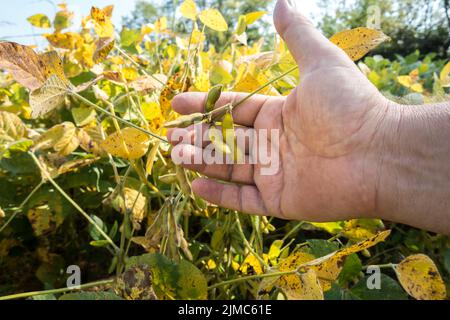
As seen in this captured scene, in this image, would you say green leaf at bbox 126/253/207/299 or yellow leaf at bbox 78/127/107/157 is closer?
green leaf at bbox 126/253/207/299

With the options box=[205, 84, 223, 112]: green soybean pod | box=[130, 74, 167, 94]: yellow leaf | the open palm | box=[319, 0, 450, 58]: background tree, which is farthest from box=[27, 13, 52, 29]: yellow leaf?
box=[319, 0, 450, 58]: background tree

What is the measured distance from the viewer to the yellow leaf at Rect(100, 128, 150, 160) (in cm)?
63

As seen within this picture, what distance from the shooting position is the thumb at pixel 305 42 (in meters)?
0.65

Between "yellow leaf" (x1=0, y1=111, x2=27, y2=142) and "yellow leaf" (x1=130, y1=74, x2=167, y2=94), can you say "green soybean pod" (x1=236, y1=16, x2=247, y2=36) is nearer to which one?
"yellow leaf" (x1=130, y1=74, x2=167, y2=94)

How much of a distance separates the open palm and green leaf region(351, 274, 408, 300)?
12 centimetres

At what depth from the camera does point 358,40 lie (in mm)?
646

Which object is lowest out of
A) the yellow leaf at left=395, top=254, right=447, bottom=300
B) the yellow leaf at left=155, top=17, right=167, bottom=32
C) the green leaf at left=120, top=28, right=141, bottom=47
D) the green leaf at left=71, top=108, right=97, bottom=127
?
the yellow leaf at left=395, top=254, right=447, bottom=300

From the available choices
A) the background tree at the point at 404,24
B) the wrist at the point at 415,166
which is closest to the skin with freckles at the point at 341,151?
the wrist at the point at 415,166

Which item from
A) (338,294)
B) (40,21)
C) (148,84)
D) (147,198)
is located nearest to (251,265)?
(338,294)

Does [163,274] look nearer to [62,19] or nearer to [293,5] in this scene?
[293,5]

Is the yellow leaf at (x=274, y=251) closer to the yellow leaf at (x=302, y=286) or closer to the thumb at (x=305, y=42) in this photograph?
the yellow leaf at (x=302, y=286)

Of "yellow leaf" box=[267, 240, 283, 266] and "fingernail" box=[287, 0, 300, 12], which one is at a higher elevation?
"fingernail" box=[287, 0, 300, 12]

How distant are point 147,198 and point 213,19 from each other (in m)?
0.35
